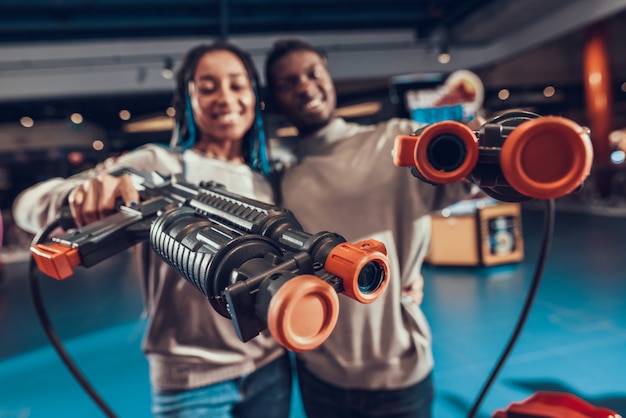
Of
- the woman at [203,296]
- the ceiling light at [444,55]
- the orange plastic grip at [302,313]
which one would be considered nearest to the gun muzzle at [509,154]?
the orange plastic grip at [302,313]

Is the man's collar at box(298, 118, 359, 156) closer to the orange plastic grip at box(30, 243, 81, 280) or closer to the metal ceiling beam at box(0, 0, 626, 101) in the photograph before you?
the orange plastic grip at box(30, 243, 81, 280)

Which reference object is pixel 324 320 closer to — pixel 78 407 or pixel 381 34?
pixel 78 407

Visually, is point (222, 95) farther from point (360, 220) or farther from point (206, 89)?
point (360, 220)

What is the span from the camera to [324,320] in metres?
0.27

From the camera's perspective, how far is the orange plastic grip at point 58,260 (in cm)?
48

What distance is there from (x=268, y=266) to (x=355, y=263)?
67mm

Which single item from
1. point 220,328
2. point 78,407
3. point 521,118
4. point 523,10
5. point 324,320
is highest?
point 523,10

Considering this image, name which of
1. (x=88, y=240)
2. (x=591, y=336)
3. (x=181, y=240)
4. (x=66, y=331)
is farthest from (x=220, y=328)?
(x=66, y=331)

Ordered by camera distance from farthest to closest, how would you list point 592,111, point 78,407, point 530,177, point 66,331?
point 592,111
point 66,331
point 78,407
point 530,177

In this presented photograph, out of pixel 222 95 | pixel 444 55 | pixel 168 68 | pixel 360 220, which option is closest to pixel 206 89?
pixel 222 95

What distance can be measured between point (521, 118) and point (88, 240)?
0.50 meters

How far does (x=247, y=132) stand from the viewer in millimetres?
976

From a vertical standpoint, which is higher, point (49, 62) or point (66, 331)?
point (49, 62)

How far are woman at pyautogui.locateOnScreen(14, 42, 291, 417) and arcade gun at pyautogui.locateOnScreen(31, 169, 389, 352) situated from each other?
1.34ft
